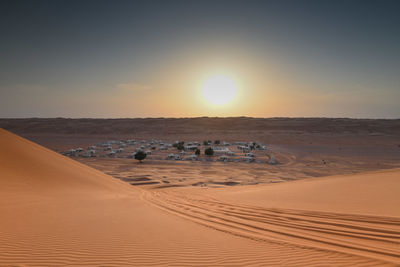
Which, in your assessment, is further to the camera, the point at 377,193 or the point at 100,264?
the point at 377,193

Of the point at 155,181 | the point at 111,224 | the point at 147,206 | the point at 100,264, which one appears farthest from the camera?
the point at 155,181

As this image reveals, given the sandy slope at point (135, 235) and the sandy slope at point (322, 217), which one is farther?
the sandy slope at point (322, 217)

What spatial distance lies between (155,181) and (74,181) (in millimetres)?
5795

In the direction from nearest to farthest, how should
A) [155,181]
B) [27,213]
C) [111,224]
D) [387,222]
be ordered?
[387,222] < [111,224] < [27,213] < [155,181]

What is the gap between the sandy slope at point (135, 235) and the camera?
3.78 metres

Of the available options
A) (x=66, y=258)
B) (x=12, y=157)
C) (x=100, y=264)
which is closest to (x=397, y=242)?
(x=100, y=264)

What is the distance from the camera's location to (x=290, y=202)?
803 cm

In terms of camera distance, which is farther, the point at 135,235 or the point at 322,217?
the point at 322,217

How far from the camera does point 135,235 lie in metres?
4.88

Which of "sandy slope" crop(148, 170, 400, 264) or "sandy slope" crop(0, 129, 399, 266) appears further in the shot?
"sandy slope" crop(148, 170, 400, 264)

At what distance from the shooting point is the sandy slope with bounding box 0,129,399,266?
3.78 meters

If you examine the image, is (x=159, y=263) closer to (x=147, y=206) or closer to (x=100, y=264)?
(x=100, y=264)

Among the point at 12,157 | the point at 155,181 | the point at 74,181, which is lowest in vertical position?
the point at 155,181

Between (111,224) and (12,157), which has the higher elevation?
(12,157)
